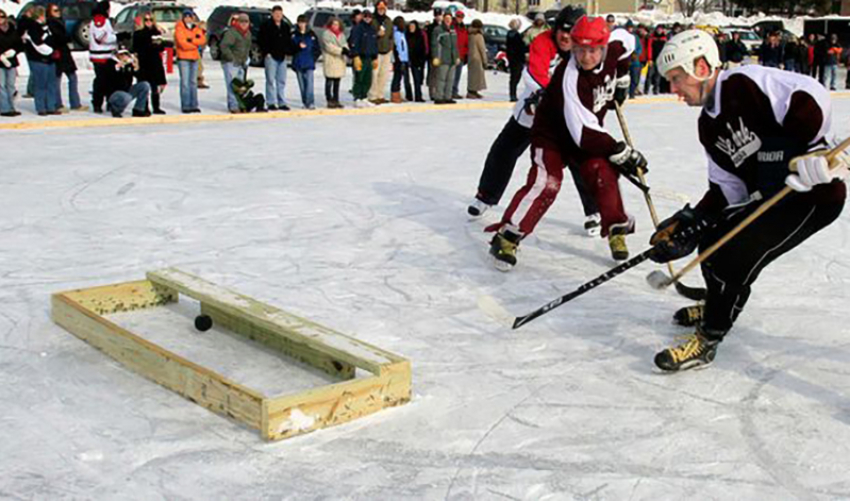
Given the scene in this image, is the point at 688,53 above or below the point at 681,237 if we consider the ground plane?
above

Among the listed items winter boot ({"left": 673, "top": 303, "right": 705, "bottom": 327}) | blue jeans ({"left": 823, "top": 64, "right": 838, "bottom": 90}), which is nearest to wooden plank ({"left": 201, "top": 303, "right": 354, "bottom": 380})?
winter boot ({"left": 673, "top": 303, "right": 705, "bottom": 327})

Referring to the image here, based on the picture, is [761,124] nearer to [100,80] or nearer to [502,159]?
[502,159]

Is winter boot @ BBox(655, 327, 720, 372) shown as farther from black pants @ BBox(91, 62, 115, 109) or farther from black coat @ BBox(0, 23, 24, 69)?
black pants @ BBox(91, 62, 115, 109)

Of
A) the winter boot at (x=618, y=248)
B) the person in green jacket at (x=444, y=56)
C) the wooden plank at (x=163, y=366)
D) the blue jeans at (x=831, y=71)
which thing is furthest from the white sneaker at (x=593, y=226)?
the blue jeans at (x=831, y=71)

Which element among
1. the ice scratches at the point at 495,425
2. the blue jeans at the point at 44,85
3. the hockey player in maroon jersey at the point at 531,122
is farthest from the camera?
the blue jeans at the point at 44,85

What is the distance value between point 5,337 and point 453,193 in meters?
3.98

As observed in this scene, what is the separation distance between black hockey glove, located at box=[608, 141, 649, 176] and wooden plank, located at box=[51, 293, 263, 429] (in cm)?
266

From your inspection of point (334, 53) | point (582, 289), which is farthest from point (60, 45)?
point (582, 289)

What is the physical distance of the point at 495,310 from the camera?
479cm

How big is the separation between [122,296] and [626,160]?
2636mm

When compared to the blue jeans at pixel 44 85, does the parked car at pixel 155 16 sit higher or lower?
higher

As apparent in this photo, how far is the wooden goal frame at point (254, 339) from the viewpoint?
10.8ft

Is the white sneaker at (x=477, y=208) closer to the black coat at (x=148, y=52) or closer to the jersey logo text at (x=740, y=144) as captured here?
the jersey logo text at (x=740, y=144)

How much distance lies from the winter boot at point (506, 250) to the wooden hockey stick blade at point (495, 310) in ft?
1.62
